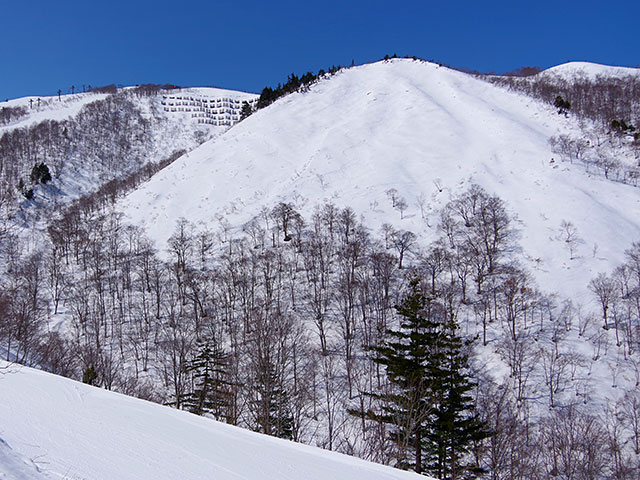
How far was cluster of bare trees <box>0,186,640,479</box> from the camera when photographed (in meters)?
28.7

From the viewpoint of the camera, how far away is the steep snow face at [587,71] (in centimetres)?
14950

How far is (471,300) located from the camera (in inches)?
1885

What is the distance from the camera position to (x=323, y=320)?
47469 mm

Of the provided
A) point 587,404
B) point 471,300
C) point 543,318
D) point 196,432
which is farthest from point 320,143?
point 196,432

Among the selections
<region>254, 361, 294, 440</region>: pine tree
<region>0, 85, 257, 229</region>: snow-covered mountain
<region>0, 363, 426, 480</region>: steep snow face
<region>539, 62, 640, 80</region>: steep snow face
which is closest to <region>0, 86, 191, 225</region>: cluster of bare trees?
<region>0, 85, 257, 229</region>: snow-covered mountain

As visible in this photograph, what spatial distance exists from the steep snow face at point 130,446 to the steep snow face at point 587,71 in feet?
589

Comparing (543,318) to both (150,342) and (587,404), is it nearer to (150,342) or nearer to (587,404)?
(587,404)

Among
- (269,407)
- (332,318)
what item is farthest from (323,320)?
(269,407)

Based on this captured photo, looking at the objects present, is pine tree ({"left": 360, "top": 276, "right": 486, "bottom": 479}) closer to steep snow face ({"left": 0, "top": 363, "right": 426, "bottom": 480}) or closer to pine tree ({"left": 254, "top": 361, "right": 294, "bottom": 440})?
pine tree ({"left": 254, "top": 361, "right": 294, "bottom": 440})

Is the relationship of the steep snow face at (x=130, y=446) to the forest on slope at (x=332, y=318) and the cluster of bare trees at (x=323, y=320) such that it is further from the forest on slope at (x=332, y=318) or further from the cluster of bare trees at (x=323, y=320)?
the cluster of bare trees at (x=323, y=320)

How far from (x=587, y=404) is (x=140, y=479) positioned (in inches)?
1580

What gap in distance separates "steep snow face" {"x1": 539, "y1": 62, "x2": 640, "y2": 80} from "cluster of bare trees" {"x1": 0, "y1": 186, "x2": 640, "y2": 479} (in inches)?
4997

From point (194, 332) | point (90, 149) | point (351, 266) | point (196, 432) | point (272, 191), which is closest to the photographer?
point (196, 432)

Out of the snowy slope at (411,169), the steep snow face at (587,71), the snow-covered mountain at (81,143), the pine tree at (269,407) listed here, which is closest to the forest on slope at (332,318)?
the pine tree at (269,407)
